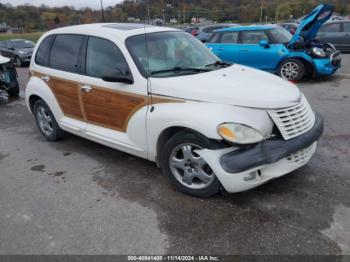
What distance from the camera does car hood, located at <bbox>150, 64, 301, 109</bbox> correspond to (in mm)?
3207

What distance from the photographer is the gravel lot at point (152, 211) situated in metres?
2.81

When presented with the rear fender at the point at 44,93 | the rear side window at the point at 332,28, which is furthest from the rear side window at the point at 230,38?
the rear side window at the point at 332,28

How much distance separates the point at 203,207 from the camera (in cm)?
331

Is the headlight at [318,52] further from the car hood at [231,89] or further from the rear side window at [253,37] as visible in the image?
the car hood at [231,89]

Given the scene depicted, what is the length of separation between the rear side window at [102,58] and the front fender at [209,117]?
0.92 metres

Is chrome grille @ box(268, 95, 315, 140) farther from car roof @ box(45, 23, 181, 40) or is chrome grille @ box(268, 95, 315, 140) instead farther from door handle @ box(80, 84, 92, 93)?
door handle @ box(80, 84, 92, 93)

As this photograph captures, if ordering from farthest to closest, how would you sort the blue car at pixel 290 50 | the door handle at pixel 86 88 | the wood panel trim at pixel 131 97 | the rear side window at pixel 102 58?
the blue car at pixel 290 50 < the door handle at pixel 86 88 < the rear side window at pixel 102 58 < the wood panel trim at pixel 131 97

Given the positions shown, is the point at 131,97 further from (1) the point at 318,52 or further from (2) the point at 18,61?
(2) the point at 18,61

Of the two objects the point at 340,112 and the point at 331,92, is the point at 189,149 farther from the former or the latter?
the point at 331,92

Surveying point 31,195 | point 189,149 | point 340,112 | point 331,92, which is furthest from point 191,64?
point 331,92

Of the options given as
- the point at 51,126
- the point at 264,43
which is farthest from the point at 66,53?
the point at 264,43

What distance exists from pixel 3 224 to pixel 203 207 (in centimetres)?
196

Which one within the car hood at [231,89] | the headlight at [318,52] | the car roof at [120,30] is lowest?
the headlight at [318,52]

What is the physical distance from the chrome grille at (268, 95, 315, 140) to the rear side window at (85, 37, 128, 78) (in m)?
1.78
